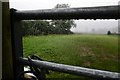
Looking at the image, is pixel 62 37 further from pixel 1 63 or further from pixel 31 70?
pixel 1 63

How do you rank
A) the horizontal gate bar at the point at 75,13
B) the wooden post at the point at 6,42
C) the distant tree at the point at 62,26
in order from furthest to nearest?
the wooden post at the point at 6,42 → the distant tree at the point at 62,26 → the horizontal gate bar at the point at 75,13

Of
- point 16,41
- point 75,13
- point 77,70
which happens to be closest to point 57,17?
point 75,13

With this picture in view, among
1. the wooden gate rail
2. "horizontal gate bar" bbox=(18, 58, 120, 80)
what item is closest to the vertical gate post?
the wooden gate rail

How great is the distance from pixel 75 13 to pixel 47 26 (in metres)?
0.35

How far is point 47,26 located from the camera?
136 cm

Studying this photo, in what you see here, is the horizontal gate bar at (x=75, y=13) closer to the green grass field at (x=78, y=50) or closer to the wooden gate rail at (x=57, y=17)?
the wooden gate rail at (x=57, y=17)

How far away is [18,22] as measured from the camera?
141 centimetres

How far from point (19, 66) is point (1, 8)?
12.6 inches

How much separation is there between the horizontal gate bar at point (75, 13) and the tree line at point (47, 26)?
0.09 metres

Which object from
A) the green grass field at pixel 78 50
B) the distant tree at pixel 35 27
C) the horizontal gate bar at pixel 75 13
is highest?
the horizontal gate bar at pixel 75 13

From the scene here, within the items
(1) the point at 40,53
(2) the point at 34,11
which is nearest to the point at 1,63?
(1) the point at 40,53

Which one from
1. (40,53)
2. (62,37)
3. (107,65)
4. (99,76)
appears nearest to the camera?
(99,76)

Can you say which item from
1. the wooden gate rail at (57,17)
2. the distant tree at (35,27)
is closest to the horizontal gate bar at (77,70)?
the wooden gate rail at (57,17)

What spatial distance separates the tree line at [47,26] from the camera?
4.25 feet
